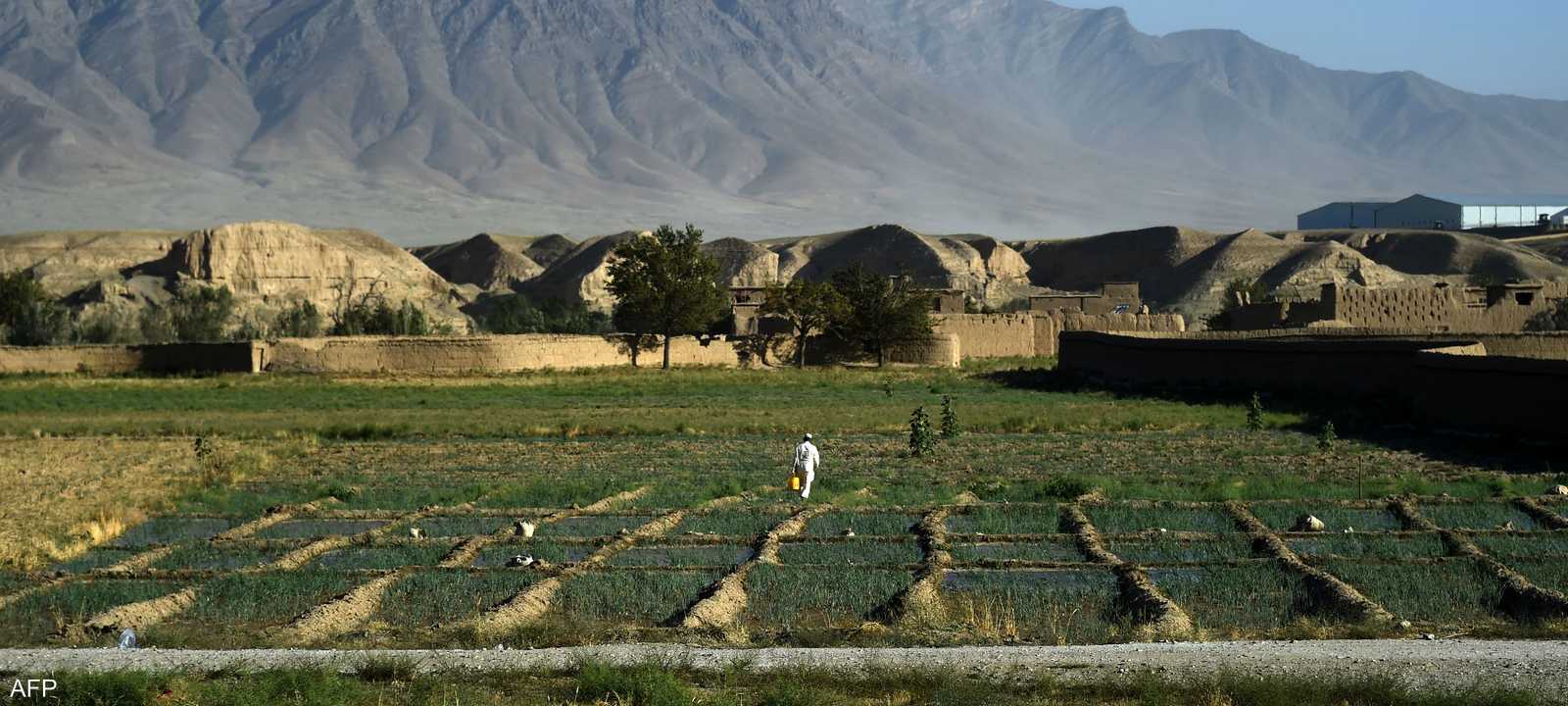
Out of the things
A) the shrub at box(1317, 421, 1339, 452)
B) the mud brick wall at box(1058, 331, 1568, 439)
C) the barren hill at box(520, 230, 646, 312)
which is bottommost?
the shrub at box(1317, 421, 1339, 452)

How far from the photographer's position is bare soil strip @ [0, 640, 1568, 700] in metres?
10.6

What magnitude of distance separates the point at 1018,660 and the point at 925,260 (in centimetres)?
8874

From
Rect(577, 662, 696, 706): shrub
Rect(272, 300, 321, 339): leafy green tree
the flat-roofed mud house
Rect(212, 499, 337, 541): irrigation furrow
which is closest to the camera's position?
Rect(577, 662, 696, 706): shrub

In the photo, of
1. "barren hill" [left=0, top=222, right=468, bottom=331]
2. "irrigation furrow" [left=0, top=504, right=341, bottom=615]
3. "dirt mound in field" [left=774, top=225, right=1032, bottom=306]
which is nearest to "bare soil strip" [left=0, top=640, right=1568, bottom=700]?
"irrigation furrow" [left=0, top=504, right=341, bottom=615]

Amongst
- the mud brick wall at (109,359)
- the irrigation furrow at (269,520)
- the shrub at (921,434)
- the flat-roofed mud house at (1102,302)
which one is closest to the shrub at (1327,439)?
the shrub at (921,434)

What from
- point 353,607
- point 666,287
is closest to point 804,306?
point 666,287

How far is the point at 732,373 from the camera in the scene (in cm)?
5106

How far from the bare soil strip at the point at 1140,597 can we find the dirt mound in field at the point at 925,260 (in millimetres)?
75947

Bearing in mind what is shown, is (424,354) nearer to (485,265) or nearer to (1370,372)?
(1370,372)

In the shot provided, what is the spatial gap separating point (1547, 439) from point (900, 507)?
34.2ft

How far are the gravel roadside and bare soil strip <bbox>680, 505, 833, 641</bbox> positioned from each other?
A: 73cm

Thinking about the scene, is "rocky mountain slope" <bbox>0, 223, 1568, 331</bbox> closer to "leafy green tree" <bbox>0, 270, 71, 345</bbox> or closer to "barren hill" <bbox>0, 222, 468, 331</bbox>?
"barren hill" <bbox>0, 222, 468, 331</bbox>

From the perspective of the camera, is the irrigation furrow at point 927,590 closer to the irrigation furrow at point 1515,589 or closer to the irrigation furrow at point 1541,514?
the irrigation furrow at point 1515,589

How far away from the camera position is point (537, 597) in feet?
45.0
